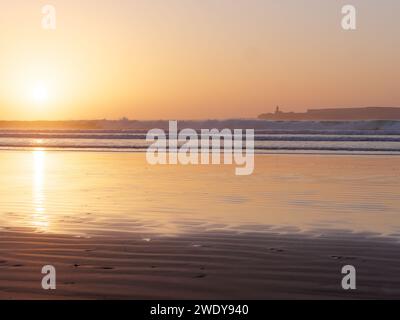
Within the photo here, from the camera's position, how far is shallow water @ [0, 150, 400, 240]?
940cm

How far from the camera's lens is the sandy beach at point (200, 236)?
604 cm

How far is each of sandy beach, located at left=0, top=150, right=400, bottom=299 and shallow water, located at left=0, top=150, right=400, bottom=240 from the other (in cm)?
2

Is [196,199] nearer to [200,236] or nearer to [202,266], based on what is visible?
[200,236]

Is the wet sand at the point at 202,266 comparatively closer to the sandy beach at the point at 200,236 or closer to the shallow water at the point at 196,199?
the sandy beach at the point at 200,236

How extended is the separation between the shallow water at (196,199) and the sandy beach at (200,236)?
22mm

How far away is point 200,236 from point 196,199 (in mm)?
3759

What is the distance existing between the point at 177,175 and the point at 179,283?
1099 cm

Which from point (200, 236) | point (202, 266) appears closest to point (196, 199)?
point (200, 236)

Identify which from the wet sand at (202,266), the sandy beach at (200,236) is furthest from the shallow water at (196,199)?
the wet sand at (202,266)

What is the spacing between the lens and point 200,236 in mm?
8523
